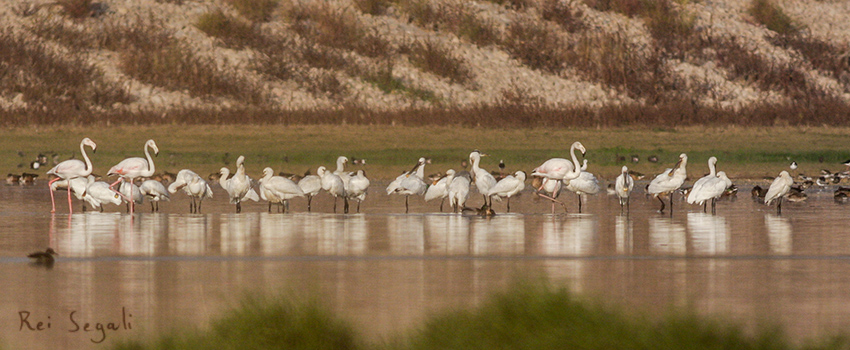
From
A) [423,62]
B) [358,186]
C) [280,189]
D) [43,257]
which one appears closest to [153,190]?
[280,189]

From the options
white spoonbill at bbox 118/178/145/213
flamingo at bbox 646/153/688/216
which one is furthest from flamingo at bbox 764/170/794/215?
white spoonbill at bbox 118/178/145/213

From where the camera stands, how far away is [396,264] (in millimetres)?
15922

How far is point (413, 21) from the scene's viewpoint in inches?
2721

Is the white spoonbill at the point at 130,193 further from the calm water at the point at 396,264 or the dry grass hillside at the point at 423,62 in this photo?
the dry grass hillside at the point at 423,62

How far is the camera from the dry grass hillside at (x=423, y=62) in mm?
57906

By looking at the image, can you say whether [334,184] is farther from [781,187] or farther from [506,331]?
[506,331]

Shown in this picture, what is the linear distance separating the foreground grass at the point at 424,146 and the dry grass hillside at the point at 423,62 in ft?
9.24

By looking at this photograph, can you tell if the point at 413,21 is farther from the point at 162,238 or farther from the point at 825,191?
the point at 162,238

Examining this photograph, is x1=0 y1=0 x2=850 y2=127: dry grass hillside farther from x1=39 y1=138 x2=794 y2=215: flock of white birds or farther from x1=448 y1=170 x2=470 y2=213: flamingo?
x1=448 y1=170 x2=470 y2=213: flamingo

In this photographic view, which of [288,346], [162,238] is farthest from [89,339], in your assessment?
[162,238]

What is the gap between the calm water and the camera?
12.0 metres

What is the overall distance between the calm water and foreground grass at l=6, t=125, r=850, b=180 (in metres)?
16.6

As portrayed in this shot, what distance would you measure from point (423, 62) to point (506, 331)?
55.4m

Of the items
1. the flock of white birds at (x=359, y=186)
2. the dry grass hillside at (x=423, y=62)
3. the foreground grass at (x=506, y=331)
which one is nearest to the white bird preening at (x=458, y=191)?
the flock of white birds at (x=359, y=186)
